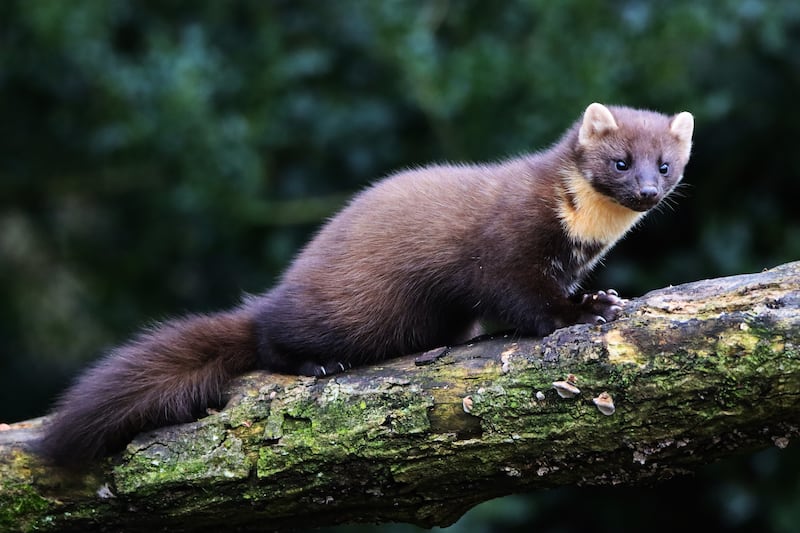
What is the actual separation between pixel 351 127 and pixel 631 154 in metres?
3.95

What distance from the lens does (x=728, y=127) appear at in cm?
905

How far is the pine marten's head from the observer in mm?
5207

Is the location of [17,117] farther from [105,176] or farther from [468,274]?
[468,274]

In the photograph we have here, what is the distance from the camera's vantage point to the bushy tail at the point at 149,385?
193 inches

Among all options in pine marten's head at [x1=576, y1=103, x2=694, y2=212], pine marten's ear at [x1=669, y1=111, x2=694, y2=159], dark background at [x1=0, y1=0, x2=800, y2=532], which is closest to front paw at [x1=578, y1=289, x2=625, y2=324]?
pine marten's head at [x1=576, y1=103, x2=694, y2=212]

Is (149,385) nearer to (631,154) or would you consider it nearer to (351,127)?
(631,154)

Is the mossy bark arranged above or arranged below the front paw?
below

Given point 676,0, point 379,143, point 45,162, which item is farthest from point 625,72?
point 45,162

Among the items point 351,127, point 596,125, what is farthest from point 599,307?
point 351,127

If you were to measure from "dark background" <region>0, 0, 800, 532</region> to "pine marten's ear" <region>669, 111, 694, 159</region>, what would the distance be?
234cm

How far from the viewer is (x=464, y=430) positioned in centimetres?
440

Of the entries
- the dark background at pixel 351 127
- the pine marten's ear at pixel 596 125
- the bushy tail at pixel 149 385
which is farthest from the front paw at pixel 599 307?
the dark background at pixel 351 127

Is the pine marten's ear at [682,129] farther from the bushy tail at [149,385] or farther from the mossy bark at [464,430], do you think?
the bushy tail at [149,385]

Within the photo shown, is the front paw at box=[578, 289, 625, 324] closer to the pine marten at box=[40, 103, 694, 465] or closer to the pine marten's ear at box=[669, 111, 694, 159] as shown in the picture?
the pine marten at box=[40, 103, 694, 465]
